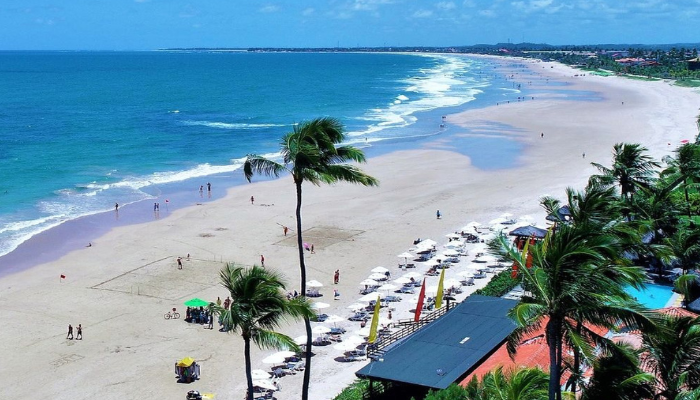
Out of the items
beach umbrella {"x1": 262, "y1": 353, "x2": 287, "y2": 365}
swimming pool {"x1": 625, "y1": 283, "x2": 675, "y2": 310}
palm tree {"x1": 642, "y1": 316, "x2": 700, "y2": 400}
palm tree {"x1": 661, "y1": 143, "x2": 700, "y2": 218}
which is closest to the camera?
palm tree {"x1": 642, "y1": 316, "x2": 700, "y2": 400}

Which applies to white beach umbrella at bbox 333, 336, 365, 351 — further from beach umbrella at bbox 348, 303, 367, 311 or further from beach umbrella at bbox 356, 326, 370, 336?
beach umbrella at bbox 348, 303, 367, 311

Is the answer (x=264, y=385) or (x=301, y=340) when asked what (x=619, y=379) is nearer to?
(x=264, y=385)

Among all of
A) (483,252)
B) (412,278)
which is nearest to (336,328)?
(412,278)

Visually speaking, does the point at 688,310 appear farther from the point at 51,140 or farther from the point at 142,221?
the point at 51,140

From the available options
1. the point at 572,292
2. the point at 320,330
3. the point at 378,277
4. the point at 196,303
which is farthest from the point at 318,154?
the point at 378,277

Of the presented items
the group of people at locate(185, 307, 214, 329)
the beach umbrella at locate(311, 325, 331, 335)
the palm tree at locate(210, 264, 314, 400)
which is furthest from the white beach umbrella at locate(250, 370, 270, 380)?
the palm tree at locate(210, 264, 314, 400)

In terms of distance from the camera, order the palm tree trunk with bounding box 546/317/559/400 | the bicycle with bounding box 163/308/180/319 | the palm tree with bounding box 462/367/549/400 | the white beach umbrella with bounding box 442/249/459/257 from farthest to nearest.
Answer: the white beach umbrella with bounding box 442/249/459/257
the bicycle with bounding box 163/308/180/319
the palm tree with bounding box 462/367/549/400
the palm tree trunk with bounding box 546/317/559/400
